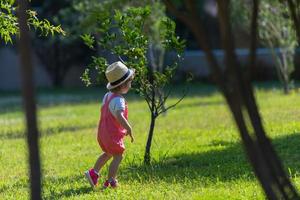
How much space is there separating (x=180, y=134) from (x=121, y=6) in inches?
263

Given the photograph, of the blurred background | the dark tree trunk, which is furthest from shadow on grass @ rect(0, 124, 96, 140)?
the blurred background

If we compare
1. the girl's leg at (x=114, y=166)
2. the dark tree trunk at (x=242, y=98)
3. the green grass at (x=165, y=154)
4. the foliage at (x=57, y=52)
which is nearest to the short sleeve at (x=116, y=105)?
the girl's leg at (x=114, y=166)

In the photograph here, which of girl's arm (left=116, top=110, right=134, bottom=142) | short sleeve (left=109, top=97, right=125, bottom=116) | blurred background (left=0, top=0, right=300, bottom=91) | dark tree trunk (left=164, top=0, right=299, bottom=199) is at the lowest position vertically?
blurred background (left=0, top=0, right=300, bottom=91)

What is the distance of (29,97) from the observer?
11.8 feet

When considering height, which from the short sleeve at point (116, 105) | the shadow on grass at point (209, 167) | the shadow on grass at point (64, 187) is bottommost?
the shadow on grass at point (209, 167)

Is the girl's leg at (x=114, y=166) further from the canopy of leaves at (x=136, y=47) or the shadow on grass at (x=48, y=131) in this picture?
the shadow on grass at (x=48, y=131)

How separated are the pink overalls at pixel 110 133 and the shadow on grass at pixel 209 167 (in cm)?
44

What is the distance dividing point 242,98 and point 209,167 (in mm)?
4558

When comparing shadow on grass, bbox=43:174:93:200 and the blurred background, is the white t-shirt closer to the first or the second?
shadow on grass, bbox=43:174:93:200

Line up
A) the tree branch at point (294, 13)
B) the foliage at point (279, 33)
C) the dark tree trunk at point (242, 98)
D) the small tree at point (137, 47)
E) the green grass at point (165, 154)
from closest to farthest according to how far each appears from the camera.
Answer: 1. the dark tree trunk at point (242, 98)
2. the tree branch at point (294, 13)
3. the green grass at point (165, 154)
4. the small tree at point (137, 47)
5. the foliage at point (279, 33)

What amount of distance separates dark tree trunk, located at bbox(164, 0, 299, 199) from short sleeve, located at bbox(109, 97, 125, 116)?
11.2 feet

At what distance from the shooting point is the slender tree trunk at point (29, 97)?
3564 millimetres

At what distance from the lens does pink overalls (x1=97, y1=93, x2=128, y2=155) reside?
769 centimetres

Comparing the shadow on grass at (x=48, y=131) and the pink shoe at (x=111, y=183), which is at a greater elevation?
the pink shoe at (x=111, y=183)
